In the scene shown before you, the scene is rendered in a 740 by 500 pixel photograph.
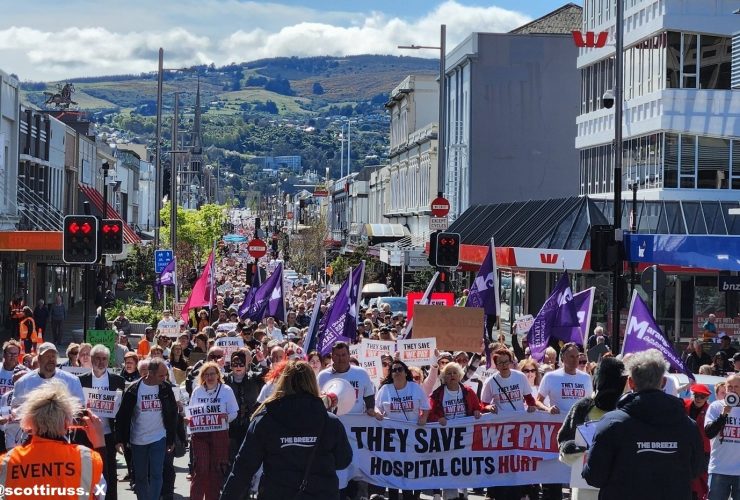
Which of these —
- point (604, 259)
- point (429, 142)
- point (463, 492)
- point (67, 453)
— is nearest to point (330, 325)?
point (463, 492)

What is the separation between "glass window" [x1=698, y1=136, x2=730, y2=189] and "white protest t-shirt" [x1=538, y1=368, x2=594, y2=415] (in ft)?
84.4

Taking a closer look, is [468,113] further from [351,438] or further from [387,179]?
[351,438]

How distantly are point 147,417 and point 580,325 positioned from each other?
905 centimetres

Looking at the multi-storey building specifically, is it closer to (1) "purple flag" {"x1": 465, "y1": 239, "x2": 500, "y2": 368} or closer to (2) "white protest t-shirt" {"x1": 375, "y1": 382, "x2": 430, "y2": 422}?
(1) "purple flag" {"x1": 465, "y1": 239, "x2": 500, "y2": 368}

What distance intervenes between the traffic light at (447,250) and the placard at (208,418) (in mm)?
15249

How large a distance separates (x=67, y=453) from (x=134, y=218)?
8715cm

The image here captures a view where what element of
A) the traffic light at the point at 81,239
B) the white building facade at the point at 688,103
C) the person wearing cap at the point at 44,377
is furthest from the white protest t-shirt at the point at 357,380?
the white building facade at the point at 688,103

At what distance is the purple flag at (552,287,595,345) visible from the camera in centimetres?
1962

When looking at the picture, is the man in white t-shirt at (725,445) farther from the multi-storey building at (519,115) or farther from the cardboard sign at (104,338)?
the multi-storey building at (519,115)

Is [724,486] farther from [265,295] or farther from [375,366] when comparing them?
[265,295]

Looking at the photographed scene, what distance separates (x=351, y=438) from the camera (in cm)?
1308

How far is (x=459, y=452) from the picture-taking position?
523 inches

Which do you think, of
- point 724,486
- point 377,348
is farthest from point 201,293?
point 724,486

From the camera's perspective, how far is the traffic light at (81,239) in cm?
2086
